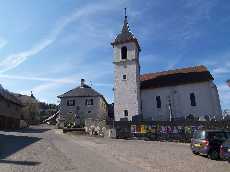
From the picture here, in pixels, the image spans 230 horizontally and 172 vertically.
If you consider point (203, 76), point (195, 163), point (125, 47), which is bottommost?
point (195, 163)

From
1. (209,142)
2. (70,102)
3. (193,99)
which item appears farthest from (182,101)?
(209,142)

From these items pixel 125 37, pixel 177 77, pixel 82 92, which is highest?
pixel 125 37

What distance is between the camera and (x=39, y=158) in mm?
15469

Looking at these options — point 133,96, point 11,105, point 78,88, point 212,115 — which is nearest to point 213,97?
point 212,115

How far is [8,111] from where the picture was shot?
53250 mm

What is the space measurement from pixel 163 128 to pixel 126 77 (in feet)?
55.3

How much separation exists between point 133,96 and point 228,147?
32339 millimetres

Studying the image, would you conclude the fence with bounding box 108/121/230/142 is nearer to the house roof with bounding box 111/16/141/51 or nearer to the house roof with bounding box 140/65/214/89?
the house roof with bounding box 140/65/214/89

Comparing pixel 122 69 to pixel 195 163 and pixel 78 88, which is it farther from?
pixel 195 163

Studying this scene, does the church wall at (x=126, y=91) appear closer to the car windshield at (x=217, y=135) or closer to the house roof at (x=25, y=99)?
the car windshield at (x=217, y=135)

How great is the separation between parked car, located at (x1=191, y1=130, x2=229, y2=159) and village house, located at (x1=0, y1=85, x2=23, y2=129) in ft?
→ 128

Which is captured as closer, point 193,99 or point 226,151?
point 226,151

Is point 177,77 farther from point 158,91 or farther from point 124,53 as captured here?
point 124,53

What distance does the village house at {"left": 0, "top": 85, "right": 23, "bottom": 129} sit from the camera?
1957 inches
